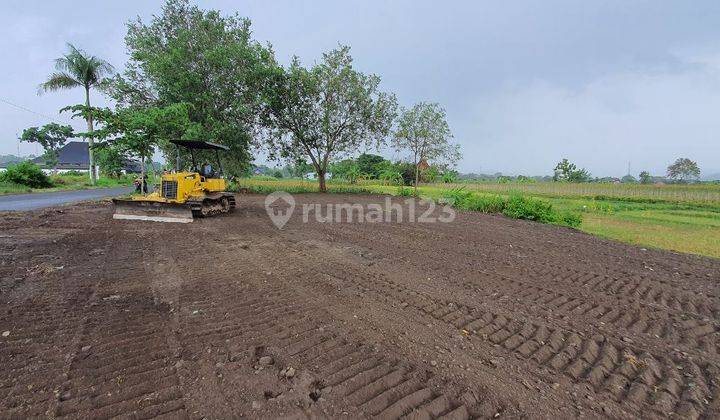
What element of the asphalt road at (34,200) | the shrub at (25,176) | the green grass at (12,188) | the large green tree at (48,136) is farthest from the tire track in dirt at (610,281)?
the large green tree at (48,136)

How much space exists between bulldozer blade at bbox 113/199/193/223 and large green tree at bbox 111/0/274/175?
1131 cm

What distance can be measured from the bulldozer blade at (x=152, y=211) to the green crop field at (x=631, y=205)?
11.9m

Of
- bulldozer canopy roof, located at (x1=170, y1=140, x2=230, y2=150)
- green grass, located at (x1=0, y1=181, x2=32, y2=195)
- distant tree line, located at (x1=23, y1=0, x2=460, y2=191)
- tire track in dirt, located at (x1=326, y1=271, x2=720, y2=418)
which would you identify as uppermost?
distant tree line, located at (x1=23, y1=0, x2=460, y2=191)

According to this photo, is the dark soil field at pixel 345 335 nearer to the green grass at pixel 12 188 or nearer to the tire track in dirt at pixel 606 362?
the tire track in dirt at pixel 606 362

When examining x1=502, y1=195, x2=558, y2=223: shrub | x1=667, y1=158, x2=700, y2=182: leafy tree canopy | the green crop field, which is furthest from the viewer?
x1=667, y1=158, x2=700, y2=182: leafy tree canopy

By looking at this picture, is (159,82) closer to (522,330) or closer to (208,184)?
(208,184)

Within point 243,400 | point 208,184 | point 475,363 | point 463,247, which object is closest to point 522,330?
point 475,363

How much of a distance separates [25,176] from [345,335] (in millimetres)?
28278

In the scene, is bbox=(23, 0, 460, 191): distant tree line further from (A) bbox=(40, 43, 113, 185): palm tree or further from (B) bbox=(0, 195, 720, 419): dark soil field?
(B) bbox=(0, 195, 720, 419): dark soil field

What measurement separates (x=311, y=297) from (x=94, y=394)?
2.36m

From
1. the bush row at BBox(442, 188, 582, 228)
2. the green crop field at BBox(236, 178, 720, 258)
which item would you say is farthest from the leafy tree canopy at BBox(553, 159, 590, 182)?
the bush row at BBox(442, 188, 582, 228)

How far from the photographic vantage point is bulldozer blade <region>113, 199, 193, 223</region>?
9.87 metres

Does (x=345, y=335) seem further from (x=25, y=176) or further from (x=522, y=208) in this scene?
(x=25, y=176)

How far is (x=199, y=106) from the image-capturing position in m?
22.6
